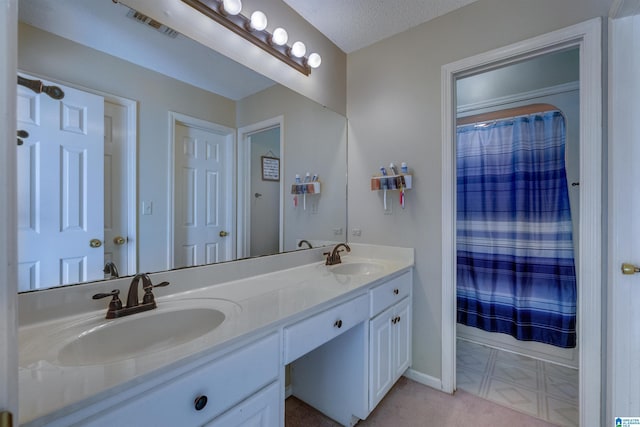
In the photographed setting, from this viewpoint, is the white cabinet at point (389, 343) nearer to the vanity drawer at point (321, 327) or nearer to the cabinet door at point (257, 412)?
the vanity drawer at point (321, 327)

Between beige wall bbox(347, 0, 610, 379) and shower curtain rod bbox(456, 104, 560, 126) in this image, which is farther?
shower curtain rod bbox(456, 104, 560, 126)

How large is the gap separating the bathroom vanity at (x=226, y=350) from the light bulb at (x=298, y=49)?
1.27 m

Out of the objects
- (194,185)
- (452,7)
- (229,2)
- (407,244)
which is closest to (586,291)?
(407,244)

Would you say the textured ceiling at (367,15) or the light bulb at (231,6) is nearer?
the light bulb at (231,6)

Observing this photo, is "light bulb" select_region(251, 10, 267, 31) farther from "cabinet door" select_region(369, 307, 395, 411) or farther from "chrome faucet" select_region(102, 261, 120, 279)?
"cabinet door" select_region(369, 307, 395, 411)

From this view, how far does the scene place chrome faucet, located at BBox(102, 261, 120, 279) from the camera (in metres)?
1.01

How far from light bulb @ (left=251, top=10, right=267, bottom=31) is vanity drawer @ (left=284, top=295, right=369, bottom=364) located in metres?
1.47

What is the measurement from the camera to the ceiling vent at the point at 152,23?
42.2 inches

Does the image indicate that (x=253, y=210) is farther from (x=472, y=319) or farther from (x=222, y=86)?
(x=472, y=319)

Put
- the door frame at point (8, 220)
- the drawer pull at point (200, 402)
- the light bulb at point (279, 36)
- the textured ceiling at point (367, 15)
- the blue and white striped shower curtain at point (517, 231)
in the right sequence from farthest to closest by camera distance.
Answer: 1. the blue and white striped shower curtain at point (517, 231)
2. the textured ceiling at point (367, 15)
3. the light bulb at point (279, 36)
4. the drawer pull at point (200, 402)
5. the door frame at point (8, 220)

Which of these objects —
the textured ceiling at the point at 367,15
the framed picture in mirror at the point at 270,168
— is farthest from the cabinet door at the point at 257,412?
the textured ceiling at the point at 367,15

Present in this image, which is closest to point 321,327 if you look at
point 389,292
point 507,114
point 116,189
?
point 389,292

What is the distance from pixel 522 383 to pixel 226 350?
6.97 ft

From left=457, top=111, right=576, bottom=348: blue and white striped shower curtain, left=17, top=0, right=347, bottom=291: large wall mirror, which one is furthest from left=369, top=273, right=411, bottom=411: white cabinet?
left=457, top=111, right=576, bottom=348: blue and white striped shower curtain
